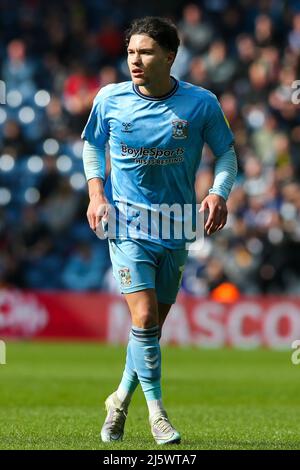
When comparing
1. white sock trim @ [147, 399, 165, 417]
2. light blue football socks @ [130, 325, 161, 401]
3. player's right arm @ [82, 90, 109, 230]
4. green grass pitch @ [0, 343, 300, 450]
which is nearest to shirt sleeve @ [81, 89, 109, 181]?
player's right arm @ [82, 90, 109, 230]

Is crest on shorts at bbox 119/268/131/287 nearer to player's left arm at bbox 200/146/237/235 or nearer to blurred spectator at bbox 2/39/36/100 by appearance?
player's left arm at bbox 200/146/237/235

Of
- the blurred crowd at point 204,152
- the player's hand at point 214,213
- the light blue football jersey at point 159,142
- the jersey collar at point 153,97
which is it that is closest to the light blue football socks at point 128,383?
the light blue football jersey at point 159,142

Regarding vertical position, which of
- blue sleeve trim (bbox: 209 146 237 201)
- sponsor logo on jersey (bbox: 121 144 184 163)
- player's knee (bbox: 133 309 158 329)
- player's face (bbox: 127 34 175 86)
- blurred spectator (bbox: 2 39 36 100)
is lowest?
player's knee (bbox: 133 309 158 329)

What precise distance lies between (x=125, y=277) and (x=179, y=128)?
38.2 inches

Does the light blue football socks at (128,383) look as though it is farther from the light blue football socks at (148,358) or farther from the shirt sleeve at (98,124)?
the shirt sleeve at (98,124)

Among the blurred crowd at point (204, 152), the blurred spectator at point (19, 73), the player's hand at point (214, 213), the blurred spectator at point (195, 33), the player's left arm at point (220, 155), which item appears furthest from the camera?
the blurred spectator at point (195, 33)

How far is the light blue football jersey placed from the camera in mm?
7184

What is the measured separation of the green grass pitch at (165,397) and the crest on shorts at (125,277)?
0.96 metres

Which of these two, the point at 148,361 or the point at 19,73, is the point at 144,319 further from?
the point at 19,73

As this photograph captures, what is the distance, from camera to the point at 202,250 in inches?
769

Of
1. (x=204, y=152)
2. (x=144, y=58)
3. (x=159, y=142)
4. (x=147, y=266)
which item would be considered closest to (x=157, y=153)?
(x=159, y=142)

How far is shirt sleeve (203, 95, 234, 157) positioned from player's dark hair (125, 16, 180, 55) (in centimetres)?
45

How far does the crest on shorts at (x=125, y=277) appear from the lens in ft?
23.3

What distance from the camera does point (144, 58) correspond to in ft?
23.1
